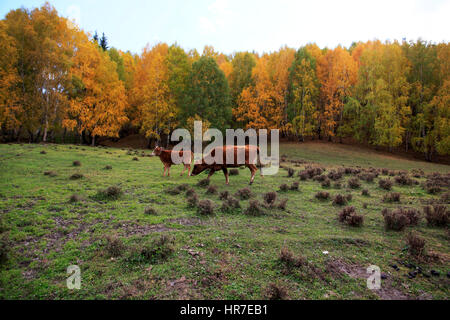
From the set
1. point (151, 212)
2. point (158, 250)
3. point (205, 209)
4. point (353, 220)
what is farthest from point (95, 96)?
point (353, 220)

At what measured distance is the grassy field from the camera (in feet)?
12.1

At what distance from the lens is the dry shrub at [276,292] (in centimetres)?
345

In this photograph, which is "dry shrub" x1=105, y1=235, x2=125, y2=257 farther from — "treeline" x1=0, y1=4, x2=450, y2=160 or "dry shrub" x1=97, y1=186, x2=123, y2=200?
"treeline" x1=0, y1=4, x2=450, y2=160

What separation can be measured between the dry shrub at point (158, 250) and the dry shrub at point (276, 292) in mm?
2072

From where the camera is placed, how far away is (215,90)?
1566 inches

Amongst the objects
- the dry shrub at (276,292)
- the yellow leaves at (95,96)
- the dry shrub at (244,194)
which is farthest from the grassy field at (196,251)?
the yellow leaves at (95,96)

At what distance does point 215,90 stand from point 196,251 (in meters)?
37.8

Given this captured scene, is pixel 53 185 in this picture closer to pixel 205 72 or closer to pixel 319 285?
pixel 319 285

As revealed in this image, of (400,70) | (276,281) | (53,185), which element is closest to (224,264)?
(276,281)

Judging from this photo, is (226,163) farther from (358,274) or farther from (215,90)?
(215,90)

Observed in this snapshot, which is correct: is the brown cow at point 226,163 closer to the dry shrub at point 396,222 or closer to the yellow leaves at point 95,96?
the dry shrub at point 396,222

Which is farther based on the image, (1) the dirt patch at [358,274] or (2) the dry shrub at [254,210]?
(2) the dry shrub at [254,210]

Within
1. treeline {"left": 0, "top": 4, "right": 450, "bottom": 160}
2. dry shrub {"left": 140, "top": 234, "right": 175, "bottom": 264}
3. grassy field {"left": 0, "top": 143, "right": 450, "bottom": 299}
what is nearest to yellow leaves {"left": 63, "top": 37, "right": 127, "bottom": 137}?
treeline {"left": 0, "top": 4, "right": 450, "bottom": 160}

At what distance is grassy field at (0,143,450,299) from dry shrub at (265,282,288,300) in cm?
2
